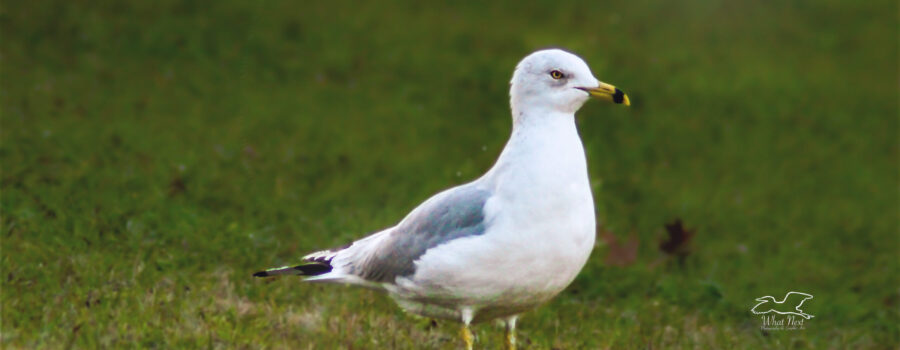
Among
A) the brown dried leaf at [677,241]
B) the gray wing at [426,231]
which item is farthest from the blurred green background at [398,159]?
the gray wing at [426,231]

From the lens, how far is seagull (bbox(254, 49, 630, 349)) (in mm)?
4133

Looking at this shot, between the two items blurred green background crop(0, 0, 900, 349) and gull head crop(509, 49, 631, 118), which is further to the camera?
blurred green background crop(0, 0, 900, 349)

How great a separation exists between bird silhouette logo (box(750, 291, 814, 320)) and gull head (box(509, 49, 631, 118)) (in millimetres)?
2407

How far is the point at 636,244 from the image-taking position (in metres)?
7.29

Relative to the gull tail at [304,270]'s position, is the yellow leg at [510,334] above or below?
below

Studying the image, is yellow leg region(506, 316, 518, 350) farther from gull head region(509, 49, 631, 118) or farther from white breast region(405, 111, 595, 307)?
gull head region(509, 49, 631, 118)

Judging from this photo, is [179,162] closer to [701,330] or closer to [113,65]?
[113,65]

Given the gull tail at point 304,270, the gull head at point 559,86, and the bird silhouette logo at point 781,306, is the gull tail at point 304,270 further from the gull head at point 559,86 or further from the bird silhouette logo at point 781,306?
the bird silhouette logo at point 781,306

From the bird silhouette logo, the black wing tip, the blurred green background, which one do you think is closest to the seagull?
the black wing tip

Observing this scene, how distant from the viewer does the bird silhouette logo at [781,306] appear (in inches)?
246

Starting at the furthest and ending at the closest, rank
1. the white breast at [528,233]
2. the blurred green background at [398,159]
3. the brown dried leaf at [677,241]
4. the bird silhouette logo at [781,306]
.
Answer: the brown dried leaf at [677,241]
the bird silhouette logo at [781,306]
the blurred green background at [398,159]
the white breast at [528,233]

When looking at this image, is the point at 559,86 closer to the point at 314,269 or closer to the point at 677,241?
the point at 314,269

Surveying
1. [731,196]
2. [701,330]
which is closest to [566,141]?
[701,330]

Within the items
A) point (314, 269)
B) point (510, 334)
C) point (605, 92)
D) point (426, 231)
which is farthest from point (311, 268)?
point (605, 92)
